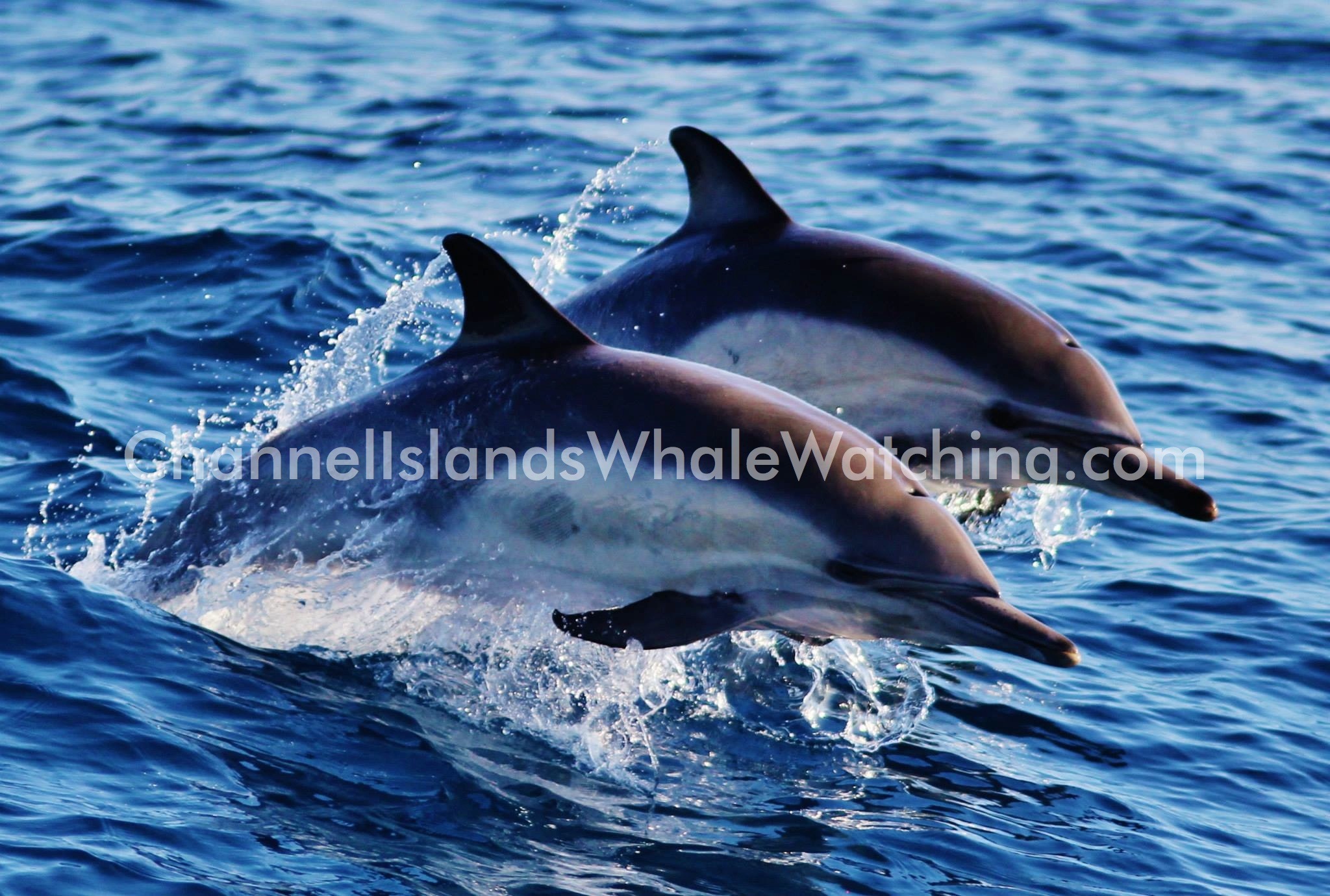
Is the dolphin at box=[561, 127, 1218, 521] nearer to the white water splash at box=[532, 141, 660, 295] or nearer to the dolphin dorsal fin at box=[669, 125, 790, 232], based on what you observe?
the dolphin dorsal fin at box=[669, 125, 790, 232]

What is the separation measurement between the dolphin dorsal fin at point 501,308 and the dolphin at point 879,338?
111 centimetres

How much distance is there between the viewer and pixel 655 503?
219 inches

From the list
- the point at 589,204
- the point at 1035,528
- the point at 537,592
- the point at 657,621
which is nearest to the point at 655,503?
the point at 657,621

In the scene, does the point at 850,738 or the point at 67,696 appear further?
the point at 850,738

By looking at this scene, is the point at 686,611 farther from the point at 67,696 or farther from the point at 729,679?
the point at 67,696

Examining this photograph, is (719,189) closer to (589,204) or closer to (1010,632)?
(1010,632)

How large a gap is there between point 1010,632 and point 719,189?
2431 millimetres

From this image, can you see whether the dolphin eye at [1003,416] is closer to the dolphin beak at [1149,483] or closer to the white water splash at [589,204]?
the dolphin beak at [1149,483]

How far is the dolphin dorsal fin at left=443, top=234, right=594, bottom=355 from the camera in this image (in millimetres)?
5723

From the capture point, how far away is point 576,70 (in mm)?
18312

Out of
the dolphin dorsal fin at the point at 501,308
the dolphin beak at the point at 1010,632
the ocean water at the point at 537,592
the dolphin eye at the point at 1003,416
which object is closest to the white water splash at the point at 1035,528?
the ocean water at the point at 537,592

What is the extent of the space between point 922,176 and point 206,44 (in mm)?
8197

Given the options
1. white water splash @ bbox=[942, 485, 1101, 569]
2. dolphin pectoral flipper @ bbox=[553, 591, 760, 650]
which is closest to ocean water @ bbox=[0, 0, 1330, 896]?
white water splash @ bbox=[942, 485, 1101, 569]

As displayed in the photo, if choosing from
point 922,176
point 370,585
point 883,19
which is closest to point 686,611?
point 370,585
